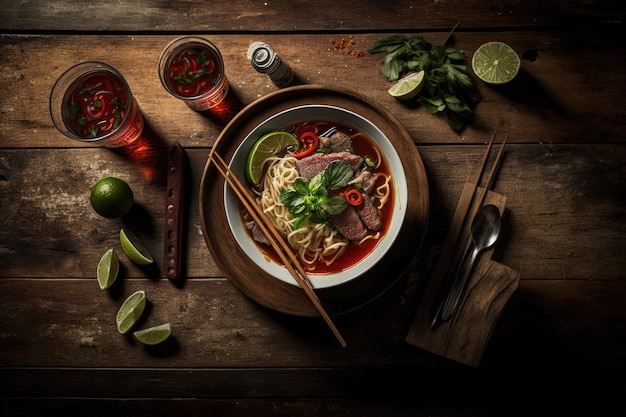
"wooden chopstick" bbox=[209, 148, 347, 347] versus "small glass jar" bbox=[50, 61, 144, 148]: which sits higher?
"small glass jar" bbox=[50, 61, 144, 148]

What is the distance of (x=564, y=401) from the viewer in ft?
10.4

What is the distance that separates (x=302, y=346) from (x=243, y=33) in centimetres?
215

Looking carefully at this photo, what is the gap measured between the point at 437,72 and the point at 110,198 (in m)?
2.25

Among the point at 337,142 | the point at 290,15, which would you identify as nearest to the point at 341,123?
the point at 337,142

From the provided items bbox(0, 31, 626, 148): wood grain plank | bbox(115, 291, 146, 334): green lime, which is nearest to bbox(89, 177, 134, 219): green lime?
bbox(0, 31, 626, 148): wood grain plank

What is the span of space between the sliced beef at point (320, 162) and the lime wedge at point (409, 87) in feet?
1.76

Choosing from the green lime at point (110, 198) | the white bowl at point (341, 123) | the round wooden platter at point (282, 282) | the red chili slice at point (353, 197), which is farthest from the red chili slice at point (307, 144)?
the green lime at point (110, 198)

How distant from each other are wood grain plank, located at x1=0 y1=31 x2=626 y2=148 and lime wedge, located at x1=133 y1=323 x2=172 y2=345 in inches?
48.8

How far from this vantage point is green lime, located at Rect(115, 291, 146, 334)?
322 cm

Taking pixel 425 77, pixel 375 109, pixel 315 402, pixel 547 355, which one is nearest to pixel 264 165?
pixel 375 109

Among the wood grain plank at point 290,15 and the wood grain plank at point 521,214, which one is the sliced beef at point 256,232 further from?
the wood grain plank at point 290,15

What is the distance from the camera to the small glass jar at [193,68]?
124 inches

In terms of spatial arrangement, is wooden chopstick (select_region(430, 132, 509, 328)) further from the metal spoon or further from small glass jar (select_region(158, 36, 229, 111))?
small glass jar (select_region(158, 36, 229, 111))

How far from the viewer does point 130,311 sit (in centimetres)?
322
